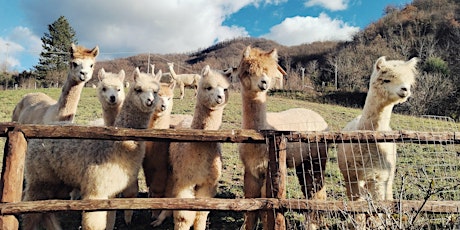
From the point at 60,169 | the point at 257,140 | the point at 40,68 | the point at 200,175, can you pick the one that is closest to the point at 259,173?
the point at 200,175

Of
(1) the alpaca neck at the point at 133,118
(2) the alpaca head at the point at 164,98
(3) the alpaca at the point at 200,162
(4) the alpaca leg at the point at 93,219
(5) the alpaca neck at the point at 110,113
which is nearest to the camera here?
(4) the alpaca leg at the point at 93,219

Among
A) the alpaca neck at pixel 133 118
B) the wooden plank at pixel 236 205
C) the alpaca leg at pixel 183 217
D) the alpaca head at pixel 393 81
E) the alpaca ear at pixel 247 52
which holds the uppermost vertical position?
the alpaca ear at pixel 247 52

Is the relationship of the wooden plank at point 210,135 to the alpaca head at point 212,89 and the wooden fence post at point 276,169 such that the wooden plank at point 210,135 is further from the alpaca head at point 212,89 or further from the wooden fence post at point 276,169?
the alpaca head at point 212,89

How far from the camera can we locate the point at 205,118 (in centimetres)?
502

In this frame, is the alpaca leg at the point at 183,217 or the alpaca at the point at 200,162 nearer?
the alpaca leg at the point at 183,217

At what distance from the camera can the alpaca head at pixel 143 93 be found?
15.5ft

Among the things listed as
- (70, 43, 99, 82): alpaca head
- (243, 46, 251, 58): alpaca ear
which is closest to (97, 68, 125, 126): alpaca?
(70, 43, 99, 82): alpaca head

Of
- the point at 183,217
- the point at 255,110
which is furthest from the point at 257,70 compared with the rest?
the point at 183,217

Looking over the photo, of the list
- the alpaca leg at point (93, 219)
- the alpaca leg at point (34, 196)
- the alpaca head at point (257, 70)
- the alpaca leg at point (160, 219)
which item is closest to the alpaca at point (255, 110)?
the alpaca head at point (257, 70)

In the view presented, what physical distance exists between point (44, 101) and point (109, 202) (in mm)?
6726

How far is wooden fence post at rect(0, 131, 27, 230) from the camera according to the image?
335cm

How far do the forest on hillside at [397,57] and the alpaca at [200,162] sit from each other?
16.8m

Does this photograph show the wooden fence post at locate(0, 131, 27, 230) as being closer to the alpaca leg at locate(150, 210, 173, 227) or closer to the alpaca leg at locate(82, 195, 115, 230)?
the alpaca leg at locate(82, 195, 115, 230)

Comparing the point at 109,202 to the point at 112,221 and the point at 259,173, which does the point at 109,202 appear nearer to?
the point at 112,221
